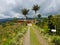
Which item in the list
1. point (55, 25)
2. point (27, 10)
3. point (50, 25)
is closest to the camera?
point (55, 25)

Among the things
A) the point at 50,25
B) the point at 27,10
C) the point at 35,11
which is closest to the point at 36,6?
the point at 35,11

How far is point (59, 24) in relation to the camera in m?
33.4

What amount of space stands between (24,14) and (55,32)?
70.2 meters

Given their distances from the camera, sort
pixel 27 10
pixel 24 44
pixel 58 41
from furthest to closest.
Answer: pixel 27 10 < pixel 24 44 < pixel 58 41

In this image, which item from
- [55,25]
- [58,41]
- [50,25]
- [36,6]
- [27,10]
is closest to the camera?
[58,41]

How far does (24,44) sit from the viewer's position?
19.9 meters

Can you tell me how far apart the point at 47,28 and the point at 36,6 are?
192ft

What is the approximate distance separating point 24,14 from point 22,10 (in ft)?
7.81

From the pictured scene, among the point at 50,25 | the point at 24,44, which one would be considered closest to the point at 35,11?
the point at 50,25

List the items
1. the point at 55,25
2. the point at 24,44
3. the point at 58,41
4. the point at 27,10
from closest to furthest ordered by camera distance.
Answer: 1. the point at 58,41
2. the point at 24,44
3. the point at 55,25
4. the point at 27,10

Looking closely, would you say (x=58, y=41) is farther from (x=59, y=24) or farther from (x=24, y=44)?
(x=59, y=24)

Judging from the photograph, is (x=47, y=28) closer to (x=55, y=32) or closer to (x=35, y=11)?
(x=55, y=32)

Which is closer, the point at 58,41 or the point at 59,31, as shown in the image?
the point at 58,41

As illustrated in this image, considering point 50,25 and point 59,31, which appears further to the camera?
point 50,25
